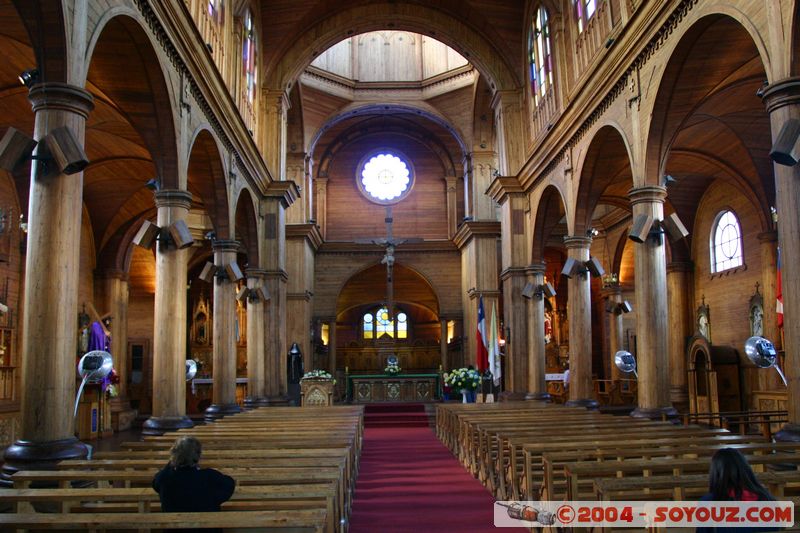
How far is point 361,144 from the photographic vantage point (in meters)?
34.3

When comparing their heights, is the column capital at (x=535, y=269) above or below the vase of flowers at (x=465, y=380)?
above

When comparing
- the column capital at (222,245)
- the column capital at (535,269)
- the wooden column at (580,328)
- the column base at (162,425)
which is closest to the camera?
the column base at (162,425)

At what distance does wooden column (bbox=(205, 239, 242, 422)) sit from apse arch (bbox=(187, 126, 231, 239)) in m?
0.44

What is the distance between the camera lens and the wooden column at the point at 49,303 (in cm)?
721

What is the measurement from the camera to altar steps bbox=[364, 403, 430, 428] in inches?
890

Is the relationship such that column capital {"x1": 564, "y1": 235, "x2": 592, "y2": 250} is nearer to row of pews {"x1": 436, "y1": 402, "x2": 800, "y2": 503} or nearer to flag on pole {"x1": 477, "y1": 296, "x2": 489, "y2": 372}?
row of pews {"x1": 436, "y1": 402, "x2": 800, "y2": 503}

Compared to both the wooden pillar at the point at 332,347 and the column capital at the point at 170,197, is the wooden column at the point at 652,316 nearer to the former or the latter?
the column capital at the point at 170,197

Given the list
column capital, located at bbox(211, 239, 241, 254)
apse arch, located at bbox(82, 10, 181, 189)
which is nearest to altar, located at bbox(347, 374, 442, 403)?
column capital, located at bbox(211, 239, 241, 254)

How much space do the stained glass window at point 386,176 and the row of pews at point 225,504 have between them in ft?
81.6

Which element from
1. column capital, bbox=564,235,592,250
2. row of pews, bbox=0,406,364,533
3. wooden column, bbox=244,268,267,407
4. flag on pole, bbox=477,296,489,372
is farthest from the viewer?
flag on pole, bbox=477,296,489,372


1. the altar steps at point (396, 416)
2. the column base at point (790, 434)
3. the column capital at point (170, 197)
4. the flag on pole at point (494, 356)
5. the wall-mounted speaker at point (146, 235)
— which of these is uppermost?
the column capital at point (170, 197)

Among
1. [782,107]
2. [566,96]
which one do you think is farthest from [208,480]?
[566,96]

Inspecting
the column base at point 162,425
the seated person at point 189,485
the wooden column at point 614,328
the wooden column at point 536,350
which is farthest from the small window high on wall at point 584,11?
the seated person at point 189,485

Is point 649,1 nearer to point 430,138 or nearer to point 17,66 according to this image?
point 17,66
